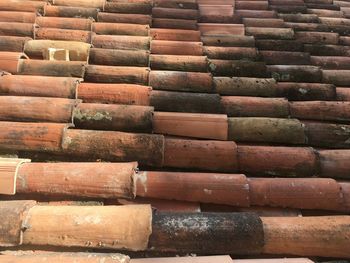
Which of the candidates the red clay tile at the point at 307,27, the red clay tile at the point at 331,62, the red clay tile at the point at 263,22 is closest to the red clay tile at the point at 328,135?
the red clay tile at the point at 331,62

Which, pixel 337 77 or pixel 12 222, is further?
pixel 337 77

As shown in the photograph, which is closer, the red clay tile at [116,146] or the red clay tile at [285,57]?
the red clay tile at [116,146]

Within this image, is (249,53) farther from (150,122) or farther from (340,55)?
(150,122)

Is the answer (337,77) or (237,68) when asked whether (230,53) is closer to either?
(237,68)

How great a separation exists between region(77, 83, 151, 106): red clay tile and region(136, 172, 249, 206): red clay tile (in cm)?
63

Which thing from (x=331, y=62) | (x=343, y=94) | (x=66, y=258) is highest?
→ (x=331, y=62)

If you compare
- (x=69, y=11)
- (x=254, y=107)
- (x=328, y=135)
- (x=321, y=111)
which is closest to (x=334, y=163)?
(x=328, y=135)

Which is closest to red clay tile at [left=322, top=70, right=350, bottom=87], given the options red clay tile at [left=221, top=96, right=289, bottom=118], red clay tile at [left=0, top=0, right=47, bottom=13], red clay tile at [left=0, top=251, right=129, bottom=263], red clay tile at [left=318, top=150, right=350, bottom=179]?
red clay tile at [left=221, top=96, right=289, bottom=118]

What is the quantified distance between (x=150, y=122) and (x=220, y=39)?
116 centimetres

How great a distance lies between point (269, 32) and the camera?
314 cm

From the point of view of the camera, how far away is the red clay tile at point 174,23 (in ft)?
10.1

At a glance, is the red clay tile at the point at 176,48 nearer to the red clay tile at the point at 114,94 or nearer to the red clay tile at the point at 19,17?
the red clay tile at the point at 114,94

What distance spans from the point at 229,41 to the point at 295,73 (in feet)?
1.91

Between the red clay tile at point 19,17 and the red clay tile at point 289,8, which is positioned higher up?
the red clay tile at point 289,8
